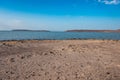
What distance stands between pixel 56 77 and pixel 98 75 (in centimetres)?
213

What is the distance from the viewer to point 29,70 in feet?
29.7

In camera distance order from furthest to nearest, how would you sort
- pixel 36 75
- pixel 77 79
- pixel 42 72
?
pixel 42 72 → pixel 36 75 → pixel 77 79

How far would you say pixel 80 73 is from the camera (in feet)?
28.1

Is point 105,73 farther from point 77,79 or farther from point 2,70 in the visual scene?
point 2,70

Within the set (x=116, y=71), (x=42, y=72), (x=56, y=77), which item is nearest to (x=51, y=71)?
(x=42, y=72)

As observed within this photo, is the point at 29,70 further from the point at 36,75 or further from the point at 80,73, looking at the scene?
the point at 80,73

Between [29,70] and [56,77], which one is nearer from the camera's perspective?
[56,77]

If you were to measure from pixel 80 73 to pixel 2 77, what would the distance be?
12.7 ft

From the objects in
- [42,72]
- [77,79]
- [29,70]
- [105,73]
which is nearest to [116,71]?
[105,73]

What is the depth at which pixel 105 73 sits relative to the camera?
863cm

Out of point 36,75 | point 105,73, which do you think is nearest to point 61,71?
point 36,75

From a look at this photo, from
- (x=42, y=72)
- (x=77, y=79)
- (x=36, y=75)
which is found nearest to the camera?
(x=77, y=79)

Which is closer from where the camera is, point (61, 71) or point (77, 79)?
point (77, 79)

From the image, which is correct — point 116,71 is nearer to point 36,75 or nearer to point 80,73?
point 80,73
